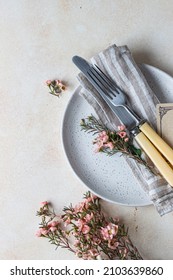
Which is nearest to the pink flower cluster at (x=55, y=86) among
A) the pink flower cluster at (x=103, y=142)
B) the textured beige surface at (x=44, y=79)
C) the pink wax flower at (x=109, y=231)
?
the textured beige surface at (x=44, y=79)

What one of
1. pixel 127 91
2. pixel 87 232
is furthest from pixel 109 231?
pixel 127 91

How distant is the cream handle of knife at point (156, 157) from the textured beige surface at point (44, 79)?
0.15m

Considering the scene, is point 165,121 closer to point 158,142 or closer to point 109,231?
point 158,142

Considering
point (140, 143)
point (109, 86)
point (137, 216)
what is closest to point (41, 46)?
point (109, 86)

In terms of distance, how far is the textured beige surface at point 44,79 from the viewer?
3.46ft

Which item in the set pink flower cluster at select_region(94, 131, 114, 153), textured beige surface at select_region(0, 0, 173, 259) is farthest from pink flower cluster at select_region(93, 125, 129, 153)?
textured beige surface at select_region(0, 0, 173, 259)

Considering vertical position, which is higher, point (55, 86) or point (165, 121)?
point (55, 86)

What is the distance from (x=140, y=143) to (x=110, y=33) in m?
0.25

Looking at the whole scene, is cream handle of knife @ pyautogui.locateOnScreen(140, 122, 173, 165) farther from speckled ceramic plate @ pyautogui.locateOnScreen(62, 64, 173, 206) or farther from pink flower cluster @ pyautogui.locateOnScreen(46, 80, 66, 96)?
pink flower cluster @ pyautogui.locateOnScreen(46, 80, 66, 96)

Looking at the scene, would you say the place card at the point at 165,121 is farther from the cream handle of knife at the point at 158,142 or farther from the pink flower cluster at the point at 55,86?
the pink flower cluster at the point at 55,86

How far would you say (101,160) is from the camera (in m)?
1.03

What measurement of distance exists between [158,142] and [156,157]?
0.03 meters
